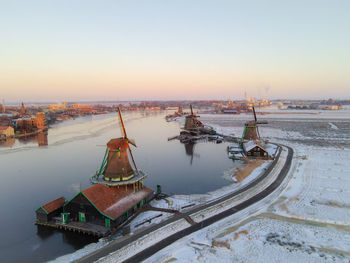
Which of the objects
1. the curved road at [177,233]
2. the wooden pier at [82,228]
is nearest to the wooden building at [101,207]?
the wooden pier at [82,228]

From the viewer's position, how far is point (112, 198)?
16.6 m

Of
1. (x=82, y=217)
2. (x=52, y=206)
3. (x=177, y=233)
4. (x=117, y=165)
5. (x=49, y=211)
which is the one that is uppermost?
(x=117, y=165)

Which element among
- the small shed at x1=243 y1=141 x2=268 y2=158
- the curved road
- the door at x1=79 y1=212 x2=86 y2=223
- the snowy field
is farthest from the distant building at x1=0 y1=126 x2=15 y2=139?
the snowy field

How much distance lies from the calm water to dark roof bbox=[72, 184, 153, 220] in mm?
2173

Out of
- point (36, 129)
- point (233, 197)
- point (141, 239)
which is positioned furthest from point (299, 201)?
point (36, 129)

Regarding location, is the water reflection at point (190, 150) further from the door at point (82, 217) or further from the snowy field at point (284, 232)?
the door at point (82, 217)

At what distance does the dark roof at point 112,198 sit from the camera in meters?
15.4

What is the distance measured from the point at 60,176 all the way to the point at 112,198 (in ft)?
43.7

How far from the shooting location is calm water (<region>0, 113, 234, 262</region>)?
575 inches

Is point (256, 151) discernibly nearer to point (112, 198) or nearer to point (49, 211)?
point (112, 198)

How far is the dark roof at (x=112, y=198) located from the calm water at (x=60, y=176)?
7.13ft

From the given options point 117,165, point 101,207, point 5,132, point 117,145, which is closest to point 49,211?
point 101,207

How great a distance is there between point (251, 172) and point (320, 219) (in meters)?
11.7

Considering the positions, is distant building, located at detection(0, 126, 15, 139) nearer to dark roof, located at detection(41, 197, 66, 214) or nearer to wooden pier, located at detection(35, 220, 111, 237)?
dark roof, located at detection(41, 197, 66, 214)
